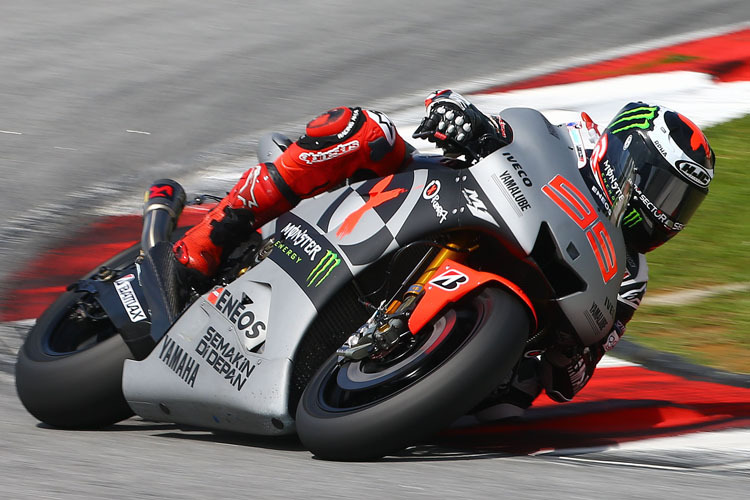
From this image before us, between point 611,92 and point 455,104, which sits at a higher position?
point 455,104

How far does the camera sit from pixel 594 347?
4.15 meters

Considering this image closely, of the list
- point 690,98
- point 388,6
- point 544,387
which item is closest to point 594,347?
point 544,387

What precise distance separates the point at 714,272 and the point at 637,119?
3147 mm

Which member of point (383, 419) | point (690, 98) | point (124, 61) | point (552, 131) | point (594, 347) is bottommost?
point (690, 98)

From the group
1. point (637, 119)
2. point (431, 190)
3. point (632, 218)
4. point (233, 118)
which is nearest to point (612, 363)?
point (632, 218)

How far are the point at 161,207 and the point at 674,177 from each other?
92.3 inches

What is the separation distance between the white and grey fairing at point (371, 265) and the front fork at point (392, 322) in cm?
11

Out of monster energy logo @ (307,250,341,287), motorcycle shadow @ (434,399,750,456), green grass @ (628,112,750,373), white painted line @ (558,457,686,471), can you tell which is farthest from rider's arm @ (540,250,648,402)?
green grass @ (628,112,750,373)

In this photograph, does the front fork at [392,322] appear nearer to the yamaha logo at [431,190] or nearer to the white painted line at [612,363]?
the yamaha logo at [431,190]

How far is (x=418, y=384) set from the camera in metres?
3.30

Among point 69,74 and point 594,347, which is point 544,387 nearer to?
point 594,347

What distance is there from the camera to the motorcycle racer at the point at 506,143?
3.84 metres

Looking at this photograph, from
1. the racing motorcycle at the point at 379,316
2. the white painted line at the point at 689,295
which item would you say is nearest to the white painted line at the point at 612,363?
the white painted line at the point at 689,295

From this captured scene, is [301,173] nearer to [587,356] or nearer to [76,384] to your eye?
[76,384]
